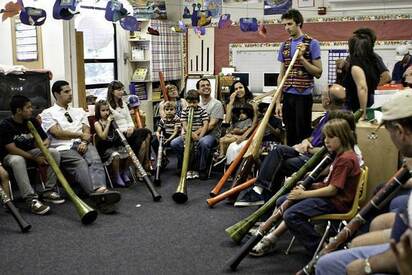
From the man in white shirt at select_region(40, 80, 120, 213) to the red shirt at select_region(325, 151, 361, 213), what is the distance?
2317 mm

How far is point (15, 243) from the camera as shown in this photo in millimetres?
3502

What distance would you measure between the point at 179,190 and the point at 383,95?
199 centimetres

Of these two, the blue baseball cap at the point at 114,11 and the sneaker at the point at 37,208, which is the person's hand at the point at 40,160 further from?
the blue baseball cap at the point at 114,11

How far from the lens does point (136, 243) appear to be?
3492mm

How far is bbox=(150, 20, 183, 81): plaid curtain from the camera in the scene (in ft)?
24.2

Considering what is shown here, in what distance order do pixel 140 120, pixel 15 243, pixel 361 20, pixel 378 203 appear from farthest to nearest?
pixel 361 20 → pixel 140 120 → pixel 15 243 → pixel 378 203

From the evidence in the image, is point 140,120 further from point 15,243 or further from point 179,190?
point 15,243

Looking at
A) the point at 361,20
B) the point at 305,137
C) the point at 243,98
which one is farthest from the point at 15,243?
the point at 361,20

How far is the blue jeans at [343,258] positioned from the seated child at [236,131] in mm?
3278

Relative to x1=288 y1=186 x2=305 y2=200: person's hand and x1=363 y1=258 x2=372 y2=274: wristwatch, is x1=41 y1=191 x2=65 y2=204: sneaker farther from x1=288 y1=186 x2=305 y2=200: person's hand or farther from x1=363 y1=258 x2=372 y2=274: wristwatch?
x1=363 y1=258 x2=372 y2=274: wristwatch

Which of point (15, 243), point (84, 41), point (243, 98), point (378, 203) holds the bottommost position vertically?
point (15, 243)

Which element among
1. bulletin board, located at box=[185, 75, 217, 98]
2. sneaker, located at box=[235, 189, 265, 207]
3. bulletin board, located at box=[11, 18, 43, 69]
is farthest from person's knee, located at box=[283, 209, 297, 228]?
bulletin board, located at box=[185, 75, 217, 98]

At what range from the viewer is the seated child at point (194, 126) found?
5.40m

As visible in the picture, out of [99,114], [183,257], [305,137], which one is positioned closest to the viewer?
[183,257]
